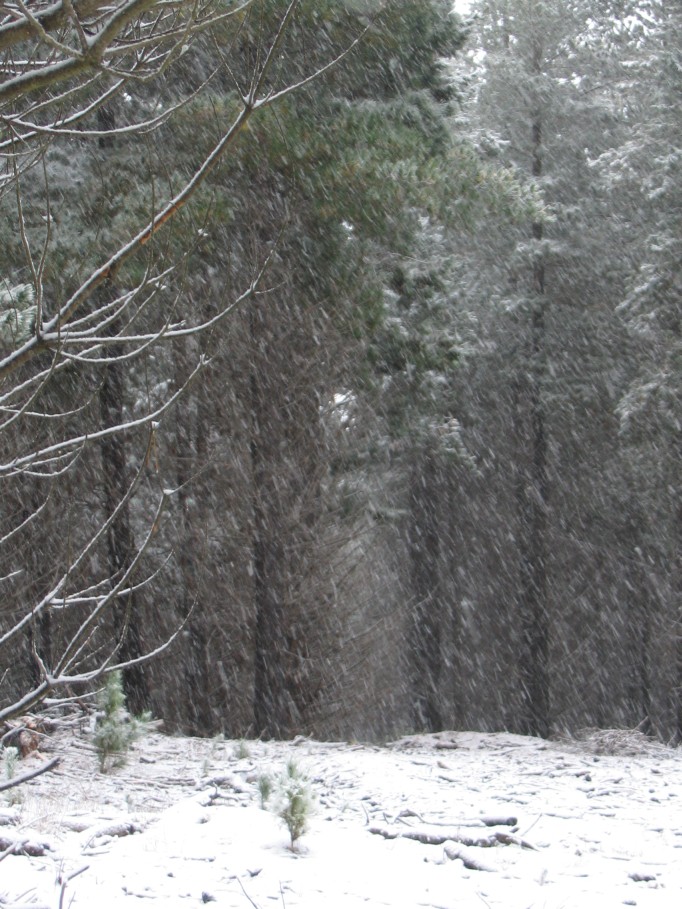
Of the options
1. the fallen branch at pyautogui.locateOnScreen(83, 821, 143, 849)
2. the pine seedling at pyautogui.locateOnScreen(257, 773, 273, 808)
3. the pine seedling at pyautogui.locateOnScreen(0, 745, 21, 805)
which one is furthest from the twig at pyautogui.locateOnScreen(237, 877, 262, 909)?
the pine seedling at pyautogui.locateOnScreen(0, 745, 21, 805)

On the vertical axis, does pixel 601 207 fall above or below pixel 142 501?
above

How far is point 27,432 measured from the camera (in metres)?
6.89

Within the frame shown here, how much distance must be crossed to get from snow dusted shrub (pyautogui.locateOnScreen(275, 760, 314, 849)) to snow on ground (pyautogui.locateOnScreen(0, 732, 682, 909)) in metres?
0.11

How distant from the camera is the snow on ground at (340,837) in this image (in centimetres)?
404

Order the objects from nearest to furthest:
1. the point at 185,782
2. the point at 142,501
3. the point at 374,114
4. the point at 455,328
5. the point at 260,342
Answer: the point at 185,782 < the point at 374,114 < the point at 260,342 < the point at 142,501 < the point at 455,328

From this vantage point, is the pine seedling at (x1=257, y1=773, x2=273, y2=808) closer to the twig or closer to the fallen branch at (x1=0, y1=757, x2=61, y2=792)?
the twig

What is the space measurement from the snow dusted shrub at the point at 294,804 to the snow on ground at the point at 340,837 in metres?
0.11

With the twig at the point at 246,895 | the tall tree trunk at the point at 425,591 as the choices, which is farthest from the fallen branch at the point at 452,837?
the tall tree trunk at the point at 425,591

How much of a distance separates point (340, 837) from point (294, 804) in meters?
0.56

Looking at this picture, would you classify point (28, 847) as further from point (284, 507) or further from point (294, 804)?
point (284, 507)

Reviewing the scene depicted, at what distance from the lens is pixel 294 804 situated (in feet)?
15.1

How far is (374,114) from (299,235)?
1545 millimetres

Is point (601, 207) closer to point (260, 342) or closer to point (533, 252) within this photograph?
point (533, 252)

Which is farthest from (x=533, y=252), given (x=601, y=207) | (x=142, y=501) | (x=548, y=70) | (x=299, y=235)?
(x=142, y=501)
